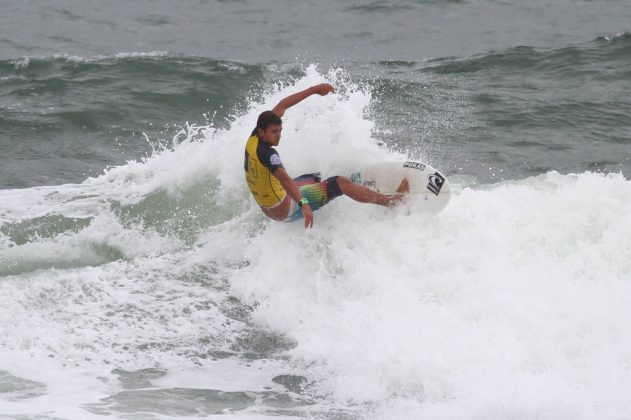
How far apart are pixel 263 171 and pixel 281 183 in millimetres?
376

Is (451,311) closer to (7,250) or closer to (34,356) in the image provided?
(34,356)

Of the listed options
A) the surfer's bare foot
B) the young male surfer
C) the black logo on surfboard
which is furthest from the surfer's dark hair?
the black logo on surfboard

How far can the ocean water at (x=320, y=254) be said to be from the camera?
6.19m

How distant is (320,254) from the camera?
8039 mm

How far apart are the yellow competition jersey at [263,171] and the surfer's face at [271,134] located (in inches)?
1.9

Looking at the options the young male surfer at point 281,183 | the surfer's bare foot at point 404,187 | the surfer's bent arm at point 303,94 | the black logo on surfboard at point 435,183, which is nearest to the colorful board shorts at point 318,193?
the young male surfer at point 281,183

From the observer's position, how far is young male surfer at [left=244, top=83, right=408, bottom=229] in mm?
7523

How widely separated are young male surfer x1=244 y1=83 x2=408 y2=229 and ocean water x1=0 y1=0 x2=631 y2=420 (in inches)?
11.1

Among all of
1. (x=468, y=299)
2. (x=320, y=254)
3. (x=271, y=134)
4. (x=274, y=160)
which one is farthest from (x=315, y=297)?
(x=271, y=134)

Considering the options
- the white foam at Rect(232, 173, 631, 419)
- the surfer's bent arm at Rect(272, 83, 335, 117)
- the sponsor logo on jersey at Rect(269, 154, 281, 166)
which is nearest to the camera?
the white foam at Rect(232, 173, 631, 419)

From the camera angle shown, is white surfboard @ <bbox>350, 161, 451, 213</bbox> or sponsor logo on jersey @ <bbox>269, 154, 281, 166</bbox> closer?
sponsor logo on jersey @ <bbox>269, 154, 281, 166</bbox>

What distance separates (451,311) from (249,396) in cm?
176

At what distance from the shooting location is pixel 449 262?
297 inches

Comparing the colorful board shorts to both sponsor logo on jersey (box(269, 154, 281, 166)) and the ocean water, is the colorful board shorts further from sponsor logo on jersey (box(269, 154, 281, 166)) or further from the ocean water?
sponsor logo on jersey (box(269, 154, 281, 166))
